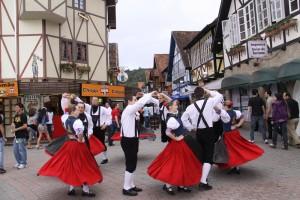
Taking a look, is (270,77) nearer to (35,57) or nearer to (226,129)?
(226,129)

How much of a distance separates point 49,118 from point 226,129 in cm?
1184

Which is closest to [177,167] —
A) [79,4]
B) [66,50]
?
[66,50]

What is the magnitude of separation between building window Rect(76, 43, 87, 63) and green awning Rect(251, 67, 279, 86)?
41.7 feet

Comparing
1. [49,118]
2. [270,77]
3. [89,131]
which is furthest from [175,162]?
[49,118]

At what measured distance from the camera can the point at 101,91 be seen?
1009 inches

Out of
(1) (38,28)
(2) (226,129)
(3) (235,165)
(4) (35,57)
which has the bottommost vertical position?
(3) (235,165)

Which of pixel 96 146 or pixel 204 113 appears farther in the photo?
pixel 96 146

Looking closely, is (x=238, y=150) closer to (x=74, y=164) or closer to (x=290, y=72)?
(x=74, y=164)

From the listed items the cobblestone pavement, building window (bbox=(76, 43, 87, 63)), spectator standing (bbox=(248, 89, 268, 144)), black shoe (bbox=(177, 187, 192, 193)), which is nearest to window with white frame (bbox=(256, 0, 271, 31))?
spectator standing (bbox=(248, 89, 268, 144))

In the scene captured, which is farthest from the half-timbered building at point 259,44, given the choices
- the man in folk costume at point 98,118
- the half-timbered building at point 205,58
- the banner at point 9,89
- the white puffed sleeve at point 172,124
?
the banner at point 9,89

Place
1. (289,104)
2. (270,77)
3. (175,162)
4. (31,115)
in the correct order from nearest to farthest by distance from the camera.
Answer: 1. (175,162)
2. (289,104)
3. (270,77)
4. (31,115)

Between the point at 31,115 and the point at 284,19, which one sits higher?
the point at 284,19

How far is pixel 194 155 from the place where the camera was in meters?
7.66

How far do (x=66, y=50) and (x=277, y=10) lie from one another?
42.6ft
